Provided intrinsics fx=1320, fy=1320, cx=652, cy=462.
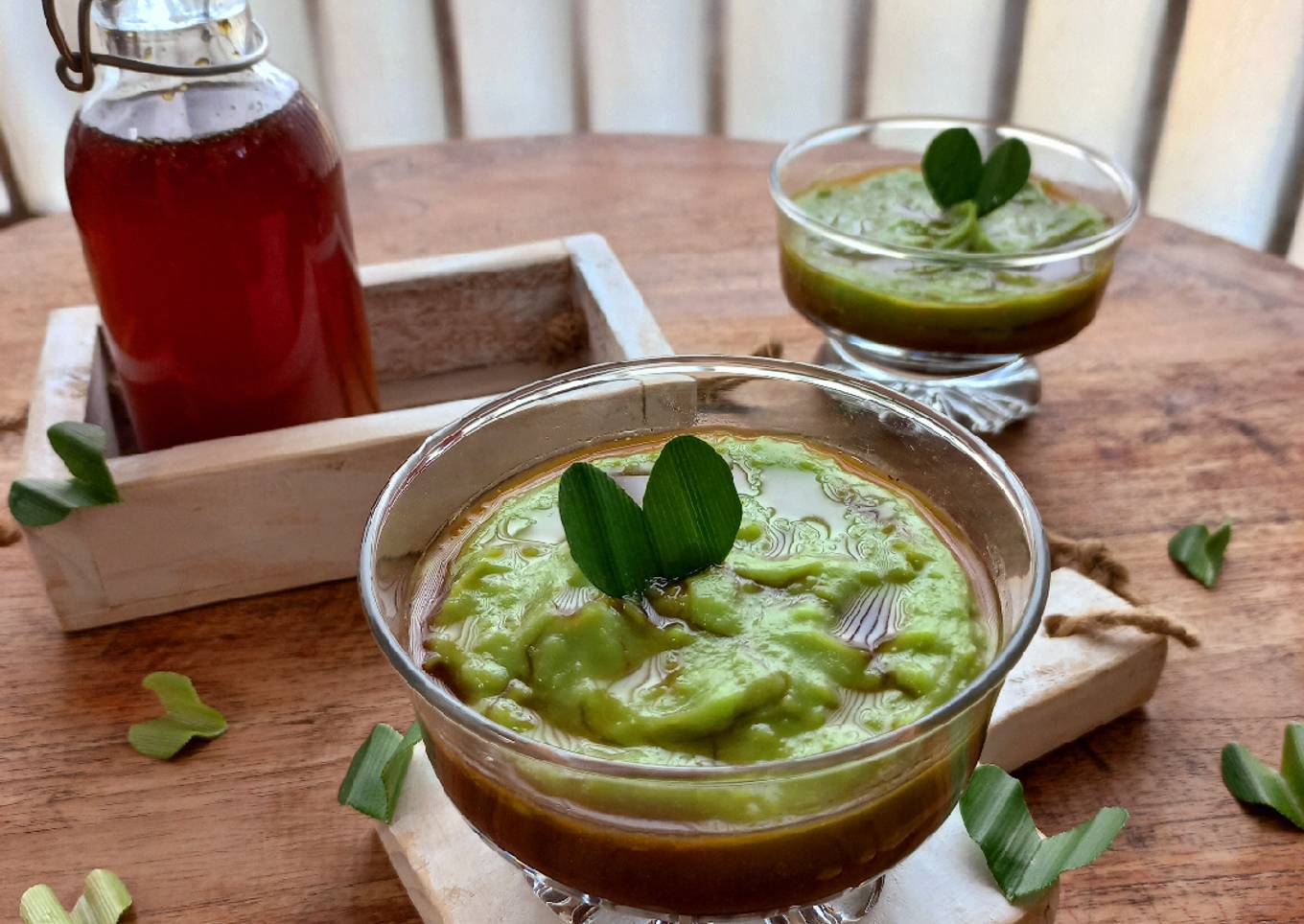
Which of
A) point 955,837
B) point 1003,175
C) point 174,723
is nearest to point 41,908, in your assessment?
point 174,723

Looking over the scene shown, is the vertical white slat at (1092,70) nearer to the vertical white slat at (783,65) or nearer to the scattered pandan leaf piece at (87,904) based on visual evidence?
the vertical white slat at (783,65)

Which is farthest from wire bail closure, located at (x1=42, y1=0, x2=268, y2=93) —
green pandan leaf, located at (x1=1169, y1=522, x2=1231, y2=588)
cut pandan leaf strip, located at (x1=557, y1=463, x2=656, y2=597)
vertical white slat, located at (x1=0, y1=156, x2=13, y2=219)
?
vertical white slat, located at (x1=0, y1=156, x2=13, y2=219)

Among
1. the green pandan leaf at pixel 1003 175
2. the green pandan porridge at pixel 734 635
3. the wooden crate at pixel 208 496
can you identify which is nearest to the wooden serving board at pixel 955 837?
Answer: the green pandan porridge at pixel 734 635

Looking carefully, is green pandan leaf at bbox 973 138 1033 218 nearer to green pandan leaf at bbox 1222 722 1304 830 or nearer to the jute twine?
the jute twine

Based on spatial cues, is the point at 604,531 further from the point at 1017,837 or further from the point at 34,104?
the point at 34,104

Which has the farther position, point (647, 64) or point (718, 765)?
point (647, 64)

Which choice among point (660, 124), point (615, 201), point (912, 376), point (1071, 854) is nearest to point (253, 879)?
point (1071, 854)

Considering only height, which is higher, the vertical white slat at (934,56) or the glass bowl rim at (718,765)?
the glass bowl rim at (718,765)
